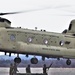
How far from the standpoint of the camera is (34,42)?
30.6 metres

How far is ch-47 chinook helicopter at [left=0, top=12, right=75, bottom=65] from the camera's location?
2980 cm

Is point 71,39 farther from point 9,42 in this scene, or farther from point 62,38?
point 9,42

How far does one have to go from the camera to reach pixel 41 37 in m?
30.8

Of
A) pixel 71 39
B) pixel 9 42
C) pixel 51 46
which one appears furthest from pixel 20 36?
pixel 71 39

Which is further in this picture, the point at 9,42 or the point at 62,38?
the point at 62,38

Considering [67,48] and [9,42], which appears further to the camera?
[67,48]

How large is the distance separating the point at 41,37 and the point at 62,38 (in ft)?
7.35

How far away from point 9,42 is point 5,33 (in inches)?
33.4

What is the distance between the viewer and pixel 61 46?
31.8 metres

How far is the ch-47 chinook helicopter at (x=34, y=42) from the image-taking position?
97.8ft

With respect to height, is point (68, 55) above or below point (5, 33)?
below

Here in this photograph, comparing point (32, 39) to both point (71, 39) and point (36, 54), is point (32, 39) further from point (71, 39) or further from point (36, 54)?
point (71, 39)

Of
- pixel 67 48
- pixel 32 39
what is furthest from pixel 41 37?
pixel 67 48

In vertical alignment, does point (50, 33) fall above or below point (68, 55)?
above
